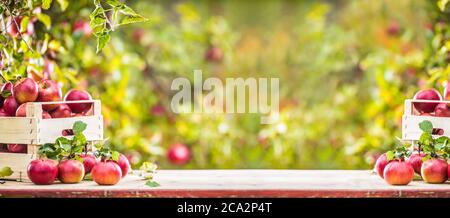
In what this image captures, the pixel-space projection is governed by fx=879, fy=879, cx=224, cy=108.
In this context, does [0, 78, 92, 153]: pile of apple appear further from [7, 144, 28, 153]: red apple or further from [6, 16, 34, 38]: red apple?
[6, 16, 34, 38]: red apple

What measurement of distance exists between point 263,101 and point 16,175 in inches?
81.9

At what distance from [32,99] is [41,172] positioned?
0.76ft

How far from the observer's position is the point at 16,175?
2.43m

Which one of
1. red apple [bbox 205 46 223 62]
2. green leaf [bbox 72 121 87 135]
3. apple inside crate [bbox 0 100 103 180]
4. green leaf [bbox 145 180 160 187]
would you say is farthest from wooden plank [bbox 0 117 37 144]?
red apple [bbox 205 46 223 62]

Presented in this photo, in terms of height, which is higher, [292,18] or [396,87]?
[292,18]

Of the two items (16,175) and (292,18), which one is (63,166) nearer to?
(16,175)

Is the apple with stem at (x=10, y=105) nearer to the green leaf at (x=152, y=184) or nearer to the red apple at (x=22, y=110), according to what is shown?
the red apple at (x=22, y=110)

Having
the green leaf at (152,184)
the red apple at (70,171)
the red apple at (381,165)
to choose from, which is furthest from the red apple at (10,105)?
the red apple at (381,165)

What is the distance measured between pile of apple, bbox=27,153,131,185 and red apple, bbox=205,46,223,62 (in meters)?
2.08

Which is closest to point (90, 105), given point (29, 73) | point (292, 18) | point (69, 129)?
point (69, 129)

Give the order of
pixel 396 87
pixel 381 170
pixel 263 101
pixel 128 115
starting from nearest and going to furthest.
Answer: pixel 381 170, pixel 396 87, pixel 128 115, pixel 263 101

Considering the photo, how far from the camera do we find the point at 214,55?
14.5ft

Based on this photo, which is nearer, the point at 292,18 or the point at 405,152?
the point at 405,152
